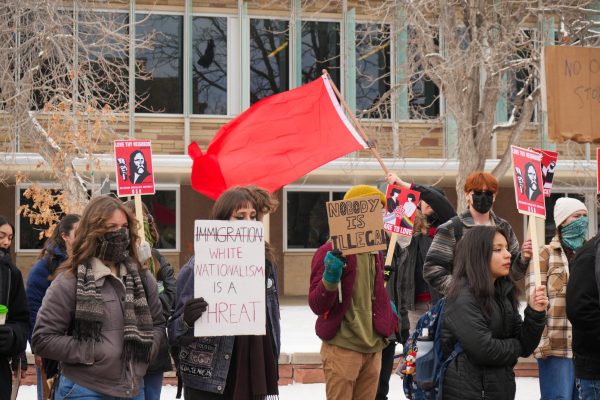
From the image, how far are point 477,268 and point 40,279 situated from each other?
3641 mm

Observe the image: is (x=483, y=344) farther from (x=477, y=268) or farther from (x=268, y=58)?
(x=268, y=58)

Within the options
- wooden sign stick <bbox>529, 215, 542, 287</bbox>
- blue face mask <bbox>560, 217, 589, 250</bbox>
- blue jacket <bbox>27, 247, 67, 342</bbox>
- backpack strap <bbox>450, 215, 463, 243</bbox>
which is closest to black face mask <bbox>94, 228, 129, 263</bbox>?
wooden sign stick <bbox>529, 215, 542, 287</bbox>

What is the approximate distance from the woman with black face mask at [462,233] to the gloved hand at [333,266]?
2.81 ft

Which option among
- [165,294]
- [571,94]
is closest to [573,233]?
[571,94]

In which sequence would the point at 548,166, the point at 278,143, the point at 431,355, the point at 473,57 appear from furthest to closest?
the point at 473,57 < the point at 278,143 < the point at 548,166 < the point at 431,355

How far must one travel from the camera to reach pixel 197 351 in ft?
20.0

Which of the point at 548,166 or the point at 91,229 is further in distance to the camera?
the point at 548,166

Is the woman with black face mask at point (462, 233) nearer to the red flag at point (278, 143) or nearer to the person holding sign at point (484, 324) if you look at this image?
the person holding sign at point (484, 324)

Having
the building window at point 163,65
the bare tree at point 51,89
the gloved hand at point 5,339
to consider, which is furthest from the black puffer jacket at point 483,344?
the building window at point 163,65

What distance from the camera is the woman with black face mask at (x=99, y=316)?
17.6 feet

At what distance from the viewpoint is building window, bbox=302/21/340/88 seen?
2416cm

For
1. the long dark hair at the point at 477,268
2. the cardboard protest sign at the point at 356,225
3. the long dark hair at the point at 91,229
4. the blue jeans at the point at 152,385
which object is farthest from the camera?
the blue jeans at the point at 152,385

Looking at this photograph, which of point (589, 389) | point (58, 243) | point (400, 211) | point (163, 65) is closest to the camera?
point (589, 389)

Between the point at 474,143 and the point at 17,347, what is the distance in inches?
443
